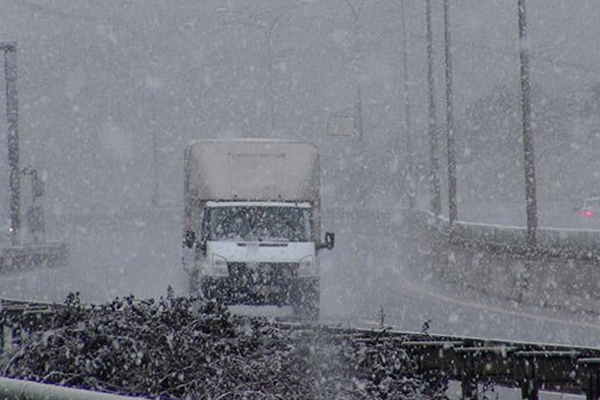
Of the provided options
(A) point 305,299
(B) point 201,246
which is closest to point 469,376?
(A) point 305,299

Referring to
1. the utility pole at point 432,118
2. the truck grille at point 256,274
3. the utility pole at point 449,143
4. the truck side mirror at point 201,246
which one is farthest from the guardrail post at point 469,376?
the utility pole at point 432,118

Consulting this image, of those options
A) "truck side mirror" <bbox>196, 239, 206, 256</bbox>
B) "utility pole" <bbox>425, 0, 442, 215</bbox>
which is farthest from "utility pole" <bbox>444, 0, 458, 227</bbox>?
"truck side mirror" <bbox>196, 239, 206, 256</bbox>

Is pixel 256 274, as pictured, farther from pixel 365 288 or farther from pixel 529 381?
pixel 529 381

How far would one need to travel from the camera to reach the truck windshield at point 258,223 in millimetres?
20406

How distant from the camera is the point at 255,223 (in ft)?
67.5

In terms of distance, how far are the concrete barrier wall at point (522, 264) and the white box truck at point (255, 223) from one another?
12.6 ft

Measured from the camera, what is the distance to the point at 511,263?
23422 mm

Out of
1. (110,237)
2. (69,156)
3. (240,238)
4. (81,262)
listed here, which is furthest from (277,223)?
(69,156)

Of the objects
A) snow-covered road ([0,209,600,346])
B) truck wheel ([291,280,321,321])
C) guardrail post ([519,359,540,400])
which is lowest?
snow-covered road ([0,209,600,346])

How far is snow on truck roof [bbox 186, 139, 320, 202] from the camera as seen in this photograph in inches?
848

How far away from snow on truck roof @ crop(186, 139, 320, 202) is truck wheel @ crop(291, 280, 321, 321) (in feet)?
6.74

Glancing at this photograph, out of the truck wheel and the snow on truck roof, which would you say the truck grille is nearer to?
the truck wheel

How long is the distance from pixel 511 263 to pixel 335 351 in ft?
62.8

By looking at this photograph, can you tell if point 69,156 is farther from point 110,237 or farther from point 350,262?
point 350,262
